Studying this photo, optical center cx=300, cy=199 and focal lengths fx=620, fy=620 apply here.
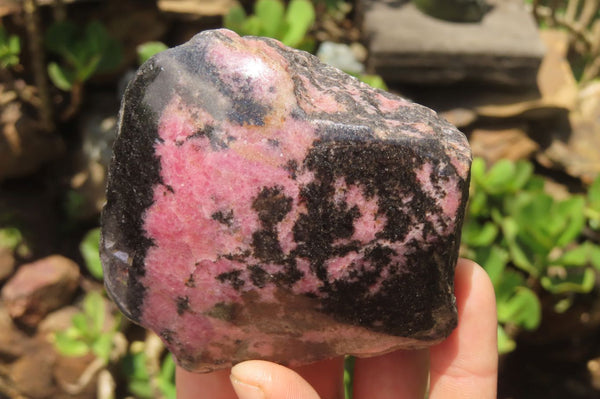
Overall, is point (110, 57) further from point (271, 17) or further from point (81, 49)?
point (271, 17)

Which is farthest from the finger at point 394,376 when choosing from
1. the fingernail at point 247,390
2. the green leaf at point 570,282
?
the green leaf at point 570,282

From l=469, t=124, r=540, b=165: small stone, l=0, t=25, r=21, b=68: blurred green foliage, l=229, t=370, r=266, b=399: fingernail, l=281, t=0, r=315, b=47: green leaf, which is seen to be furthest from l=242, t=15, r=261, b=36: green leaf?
l=229, t=370, r=266, b=399: fingernail

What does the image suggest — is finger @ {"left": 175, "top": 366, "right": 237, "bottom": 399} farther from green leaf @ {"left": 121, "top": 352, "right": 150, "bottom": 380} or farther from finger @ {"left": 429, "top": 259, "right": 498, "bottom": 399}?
green leaf @ {"left": 121, "top": 352, "right": 150, "bottom": 380}

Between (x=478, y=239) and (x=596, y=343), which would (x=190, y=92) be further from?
(x=596, y=343)

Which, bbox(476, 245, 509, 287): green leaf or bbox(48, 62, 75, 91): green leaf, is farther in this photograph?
bbox(48, 62, 75, 91): green leaf

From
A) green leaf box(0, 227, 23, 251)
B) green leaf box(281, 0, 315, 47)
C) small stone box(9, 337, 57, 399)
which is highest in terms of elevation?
green leaf box(281, 0, 315, 47)

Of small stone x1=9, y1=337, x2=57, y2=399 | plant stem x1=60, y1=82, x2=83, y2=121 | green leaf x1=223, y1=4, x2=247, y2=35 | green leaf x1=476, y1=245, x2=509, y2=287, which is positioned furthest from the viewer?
plant stem x1=60, y1=82, x2=83, y2=121

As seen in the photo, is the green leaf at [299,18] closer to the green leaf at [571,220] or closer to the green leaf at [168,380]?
the green leaf at [571,220]

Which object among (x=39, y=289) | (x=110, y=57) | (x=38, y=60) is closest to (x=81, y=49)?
(x=110, y=57)
